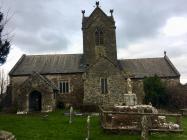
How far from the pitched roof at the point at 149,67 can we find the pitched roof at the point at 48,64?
23.1 ft

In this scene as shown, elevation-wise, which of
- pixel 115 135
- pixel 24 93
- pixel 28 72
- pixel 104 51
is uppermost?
pixel 104 51

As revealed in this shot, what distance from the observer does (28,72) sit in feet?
159

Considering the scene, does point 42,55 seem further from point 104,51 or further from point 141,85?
point 141,85

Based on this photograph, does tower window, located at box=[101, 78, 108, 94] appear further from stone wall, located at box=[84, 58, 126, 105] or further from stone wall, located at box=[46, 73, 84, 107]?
stone wall, located at box=[46, 73, 84, 107]

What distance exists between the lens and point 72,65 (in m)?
49.8

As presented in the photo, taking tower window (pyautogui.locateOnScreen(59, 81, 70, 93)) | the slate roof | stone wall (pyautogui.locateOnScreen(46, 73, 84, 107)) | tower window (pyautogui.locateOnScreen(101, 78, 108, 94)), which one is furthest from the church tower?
tower window (pyautogui.locateOnScreen(101, 78, 108, 94))

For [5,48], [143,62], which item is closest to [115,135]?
[5,48]

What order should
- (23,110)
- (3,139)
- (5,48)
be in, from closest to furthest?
(3,139) → (5,48) → (23,110)

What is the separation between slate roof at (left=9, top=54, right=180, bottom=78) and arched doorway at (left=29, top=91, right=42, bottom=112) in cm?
606

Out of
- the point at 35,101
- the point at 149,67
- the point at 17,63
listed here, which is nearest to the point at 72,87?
the point at 35,101

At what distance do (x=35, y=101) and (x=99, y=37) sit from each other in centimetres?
1430

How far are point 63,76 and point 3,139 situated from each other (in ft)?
116

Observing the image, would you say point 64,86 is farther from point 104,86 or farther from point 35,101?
point 104,86

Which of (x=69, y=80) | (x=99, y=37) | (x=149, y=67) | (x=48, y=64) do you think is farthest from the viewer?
(x=149, y=67)
